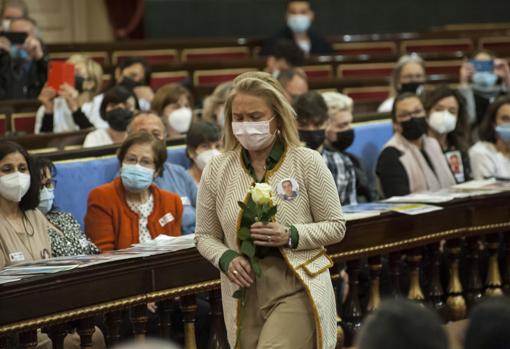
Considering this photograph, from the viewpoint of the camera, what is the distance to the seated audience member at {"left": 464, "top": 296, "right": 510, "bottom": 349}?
6.97 ft

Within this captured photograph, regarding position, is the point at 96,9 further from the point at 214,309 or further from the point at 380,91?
the point at 214,309

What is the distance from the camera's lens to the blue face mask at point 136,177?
5.41 meters

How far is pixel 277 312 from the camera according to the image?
3.96 m

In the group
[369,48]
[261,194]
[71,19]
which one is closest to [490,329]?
[261,194]

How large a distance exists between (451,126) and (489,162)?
32cm

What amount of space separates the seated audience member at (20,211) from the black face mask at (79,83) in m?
3.24

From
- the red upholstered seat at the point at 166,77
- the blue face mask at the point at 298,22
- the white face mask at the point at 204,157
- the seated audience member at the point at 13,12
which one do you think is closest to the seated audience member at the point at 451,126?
the white face mask at the point at 204,157

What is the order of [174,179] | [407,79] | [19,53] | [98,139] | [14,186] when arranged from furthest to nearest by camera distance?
1. [407,79]
2. [19,53]
3. [98,139]
4. [174,179]
5. [14,186]

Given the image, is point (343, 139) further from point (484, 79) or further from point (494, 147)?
point (484, 79)

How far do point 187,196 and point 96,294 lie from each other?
6.06 feet

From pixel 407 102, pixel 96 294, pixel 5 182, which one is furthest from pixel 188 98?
pixel 96 294

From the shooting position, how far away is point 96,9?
1359cm

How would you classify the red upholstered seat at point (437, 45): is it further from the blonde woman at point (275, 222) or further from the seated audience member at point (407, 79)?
the blonde woman at point (275, 222)

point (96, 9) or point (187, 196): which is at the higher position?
point (96, 9)
